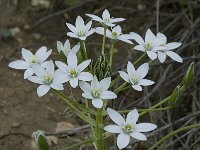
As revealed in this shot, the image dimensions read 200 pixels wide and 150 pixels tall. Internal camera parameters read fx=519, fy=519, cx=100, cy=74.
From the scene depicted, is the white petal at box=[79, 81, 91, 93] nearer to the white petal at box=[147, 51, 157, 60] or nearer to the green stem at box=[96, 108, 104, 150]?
the green stem at box=[96, 108, 104, 150]

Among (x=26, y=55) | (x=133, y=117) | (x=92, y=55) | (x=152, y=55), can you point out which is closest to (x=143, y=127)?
(x=133, y=117)

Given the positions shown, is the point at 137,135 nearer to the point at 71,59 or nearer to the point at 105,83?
the point at 105,83

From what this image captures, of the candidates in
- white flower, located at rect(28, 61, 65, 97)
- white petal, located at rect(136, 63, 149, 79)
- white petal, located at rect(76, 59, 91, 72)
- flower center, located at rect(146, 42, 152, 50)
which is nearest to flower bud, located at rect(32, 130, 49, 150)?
white flower, located at rect(28, 61, 65, 97)

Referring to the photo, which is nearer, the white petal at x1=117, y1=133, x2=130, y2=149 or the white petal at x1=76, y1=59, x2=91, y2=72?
the white petal at x1=117, y1=133, x2=130, y2=149

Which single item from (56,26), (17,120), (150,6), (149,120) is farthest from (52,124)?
(150,6)

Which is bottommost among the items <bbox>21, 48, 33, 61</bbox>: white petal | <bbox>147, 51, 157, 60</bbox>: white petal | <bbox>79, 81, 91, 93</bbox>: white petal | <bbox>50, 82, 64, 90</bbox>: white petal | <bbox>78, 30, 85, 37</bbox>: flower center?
<bbox>79, 81, 91, 93</bbox>: white petal

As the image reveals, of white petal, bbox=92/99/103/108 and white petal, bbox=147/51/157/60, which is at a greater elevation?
white petal, bbox=147/51/157/60

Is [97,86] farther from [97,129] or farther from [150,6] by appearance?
[150,6]
